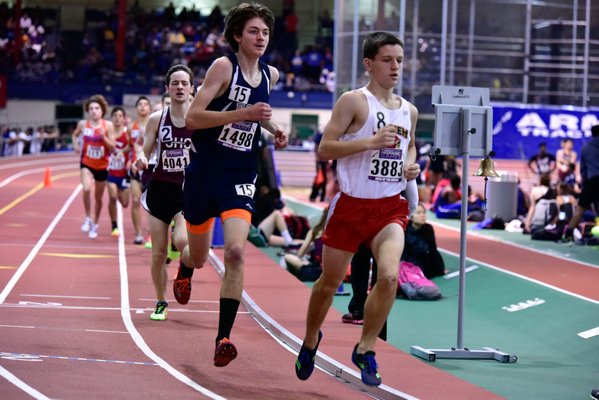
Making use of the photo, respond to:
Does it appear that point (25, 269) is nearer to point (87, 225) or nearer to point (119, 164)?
point (119, 164)

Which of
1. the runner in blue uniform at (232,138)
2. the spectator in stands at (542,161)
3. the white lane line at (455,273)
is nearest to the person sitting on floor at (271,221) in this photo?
the white lane line at (455,273)

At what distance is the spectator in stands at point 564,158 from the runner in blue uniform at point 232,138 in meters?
18.4

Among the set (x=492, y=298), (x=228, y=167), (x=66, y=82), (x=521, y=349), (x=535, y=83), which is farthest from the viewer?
(x=66, y=82)

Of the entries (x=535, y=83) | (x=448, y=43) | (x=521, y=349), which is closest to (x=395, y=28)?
(x=448, y=43)

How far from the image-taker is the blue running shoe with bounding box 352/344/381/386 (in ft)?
21.8

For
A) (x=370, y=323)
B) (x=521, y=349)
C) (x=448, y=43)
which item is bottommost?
(x=521, y=349)

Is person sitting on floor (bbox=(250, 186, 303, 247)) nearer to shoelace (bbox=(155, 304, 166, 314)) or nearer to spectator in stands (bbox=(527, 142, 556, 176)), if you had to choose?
shoelace (bbox=(155, 304, 166, 314))

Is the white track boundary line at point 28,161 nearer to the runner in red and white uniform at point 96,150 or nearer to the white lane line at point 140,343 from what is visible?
the runner in red and white uniform at point 96,150

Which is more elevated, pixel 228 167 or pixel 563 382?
pixel 228 167

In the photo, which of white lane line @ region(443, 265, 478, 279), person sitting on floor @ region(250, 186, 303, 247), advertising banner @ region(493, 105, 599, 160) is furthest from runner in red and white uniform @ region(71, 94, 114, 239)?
advertising banner @ region(493, 105, 599, 160)

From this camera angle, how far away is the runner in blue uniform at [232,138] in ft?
23.2

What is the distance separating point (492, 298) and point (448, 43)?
1636 cm

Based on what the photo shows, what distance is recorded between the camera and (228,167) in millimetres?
7227

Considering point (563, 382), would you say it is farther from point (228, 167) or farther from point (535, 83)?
point (535, 83)
